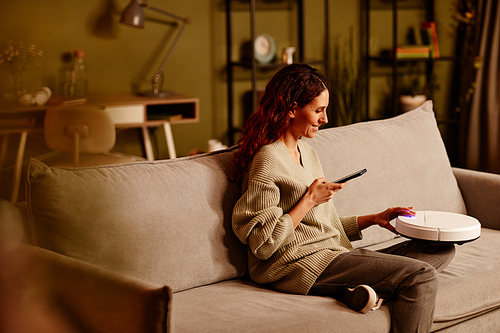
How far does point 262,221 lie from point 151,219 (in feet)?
0.98

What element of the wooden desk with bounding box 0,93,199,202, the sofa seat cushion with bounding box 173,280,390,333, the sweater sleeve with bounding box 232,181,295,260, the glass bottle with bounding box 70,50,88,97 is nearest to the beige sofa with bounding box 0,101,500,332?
the sofa seat cushion with bounding box 173,280,390,333

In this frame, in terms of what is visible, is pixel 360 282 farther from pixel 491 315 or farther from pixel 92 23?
pixel 92 23

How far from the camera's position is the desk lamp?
3186mm

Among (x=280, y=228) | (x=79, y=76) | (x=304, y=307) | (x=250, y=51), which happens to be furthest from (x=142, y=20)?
(x=304, y=307)

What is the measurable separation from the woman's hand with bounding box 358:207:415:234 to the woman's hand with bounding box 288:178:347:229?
10.0 inches

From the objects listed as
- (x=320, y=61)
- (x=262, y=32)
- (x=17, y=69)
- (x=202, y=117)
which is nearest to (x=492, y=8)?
(x=320, y=61)

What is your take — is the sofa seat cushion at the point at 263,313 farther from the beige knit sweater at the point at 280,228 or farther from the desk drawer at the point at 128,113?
the desk drawer at the point at 128,113

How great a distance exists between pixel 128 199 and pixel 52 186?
19cm

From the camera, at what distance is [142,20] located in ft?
10.6

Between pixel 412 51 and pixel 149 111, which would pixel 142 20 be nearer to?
pixel 149 111

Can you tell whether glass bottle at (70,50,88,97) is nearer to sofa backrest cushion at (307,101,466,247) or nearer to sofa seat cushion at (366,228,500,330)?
sofa backrest cushion at (307,101,466,247)

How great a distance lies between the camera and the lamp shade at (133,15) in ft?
10.4

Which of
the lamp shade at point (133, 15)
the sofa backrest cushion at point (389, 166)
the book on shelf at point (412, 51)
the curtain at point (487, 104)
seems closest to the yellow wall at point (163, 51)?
the lamp shade at point (133, 15)

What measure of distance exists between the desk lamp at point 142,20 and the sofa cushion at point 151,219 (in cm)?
178
